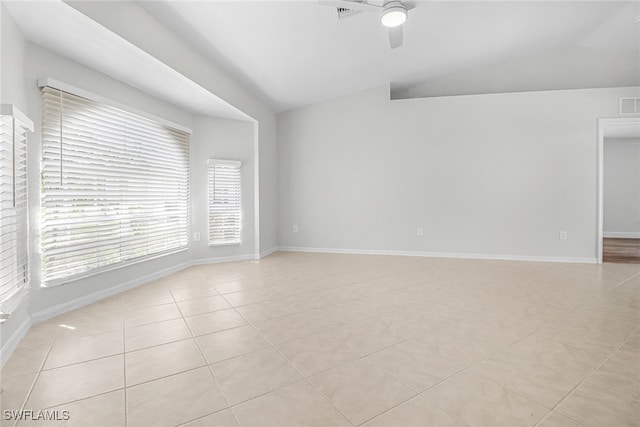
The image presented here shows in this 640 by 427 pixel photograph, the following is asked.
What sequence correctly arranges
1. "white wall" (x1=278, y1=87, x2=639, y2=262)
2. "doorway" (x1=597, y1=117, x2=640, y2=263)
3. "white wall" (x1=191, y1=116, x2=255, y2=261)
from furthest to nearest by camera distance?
"doorway" (x1=597, y1=117, x2=640, y2=263) < "white wall" (x1=278, y1=87, x2=639, y2=262) < "white wall" (x1=191, y1=116, x2=255, y2=261)

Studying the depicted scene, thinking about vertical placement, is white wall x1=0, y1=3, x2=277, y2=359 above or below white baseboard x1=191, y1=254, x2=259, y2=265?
above

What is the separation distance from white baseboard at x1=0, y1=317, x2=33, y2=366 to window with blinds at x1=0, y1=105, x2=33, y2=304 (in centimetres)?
29

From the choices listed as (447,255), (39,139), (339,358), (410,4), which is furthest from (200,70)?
(447,255)

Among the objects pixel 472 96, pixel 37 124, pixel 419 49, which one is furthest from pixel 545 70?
pixel 37 124

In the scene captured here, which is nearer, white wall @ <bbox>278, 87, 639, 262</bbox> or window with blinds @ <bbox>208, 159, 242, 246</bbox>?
window with blinds @ <bbox>208, 159, 242, 246</bbox>

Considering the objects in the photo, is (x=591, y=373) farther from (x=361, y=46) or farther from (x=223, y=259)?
(x=223, y=259)

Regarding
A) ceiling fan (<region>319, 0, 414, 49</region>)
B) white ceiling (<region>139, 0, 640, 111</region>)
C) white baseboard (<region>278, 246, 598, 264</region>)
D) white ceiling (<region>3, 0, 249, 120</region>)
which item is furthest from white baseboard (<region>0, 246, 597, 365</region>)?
ceiling fan (<region>319, 0, 414, 49</region>)

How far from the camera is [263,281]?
3367 millimetres

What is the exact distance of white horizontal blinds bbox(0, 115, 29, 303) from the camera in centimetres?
168

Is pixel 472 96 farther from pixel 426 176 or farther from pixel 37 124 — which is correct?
pixel 37 124

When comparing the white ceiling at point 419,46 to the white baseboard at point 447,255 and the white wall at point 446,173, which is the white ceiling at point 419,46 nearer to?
the white wall at point 446,173

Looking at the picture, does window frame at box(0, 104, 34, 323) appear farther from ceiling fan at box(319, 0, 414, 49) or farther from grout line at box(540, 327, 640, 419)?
grout line at box(540, 327, 640, 419)

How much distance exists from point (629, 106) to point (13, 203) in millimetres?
7420

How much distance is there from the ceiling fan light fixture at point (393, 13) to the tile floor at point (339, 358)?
104 inches
